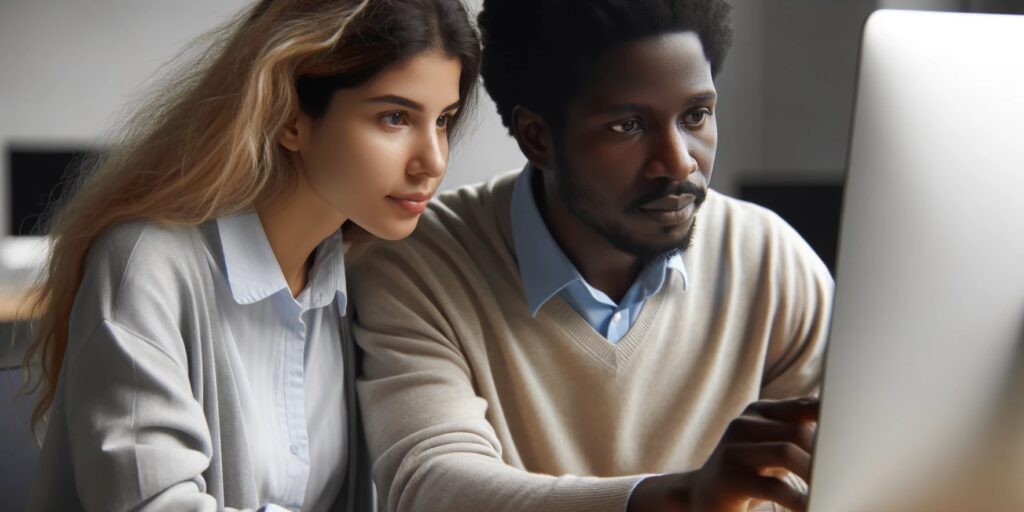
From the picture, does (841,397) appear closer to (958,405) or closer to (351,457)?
(958,405)

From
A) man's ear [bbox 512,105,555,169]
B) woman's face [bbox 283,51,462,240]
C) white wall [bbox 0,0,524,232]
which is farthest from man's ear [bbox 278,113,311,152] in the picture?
white wall [bbox 0,0,524,232]

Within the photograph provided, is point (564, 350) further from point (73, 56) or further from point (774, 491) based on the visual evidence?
point (73, 56)

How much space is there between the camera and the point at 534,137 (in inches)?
40.8

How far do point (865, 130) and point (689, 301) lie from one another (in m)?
0.49

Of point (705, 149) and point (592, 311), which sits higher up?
point (705, 149)

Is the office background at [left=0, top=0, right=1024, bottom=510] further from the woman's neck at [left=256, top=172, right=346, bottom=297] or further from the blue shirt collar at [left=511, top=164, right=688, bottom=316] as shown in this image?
the woman's neck at [left=256, top=172, right=346, bottom=297]

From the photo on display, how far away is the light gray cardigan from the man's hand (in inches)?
12.8

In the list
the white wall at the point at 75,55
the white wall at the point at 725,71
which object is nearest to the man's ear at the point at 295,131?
the white wall at the point at 725,71

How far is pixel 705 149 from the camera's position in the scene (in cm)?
98

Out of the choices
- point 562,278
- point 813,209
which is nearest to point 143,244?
point 562,278

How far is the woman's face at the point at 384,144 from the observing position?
32.8 inches

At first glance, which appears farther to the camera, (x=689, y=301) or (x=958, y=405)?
(x=689, y=301)

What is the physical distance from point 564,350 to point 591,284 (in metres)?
0.08

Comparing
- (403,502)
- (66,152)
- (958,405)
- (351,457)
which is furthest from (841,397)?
(66,152)
